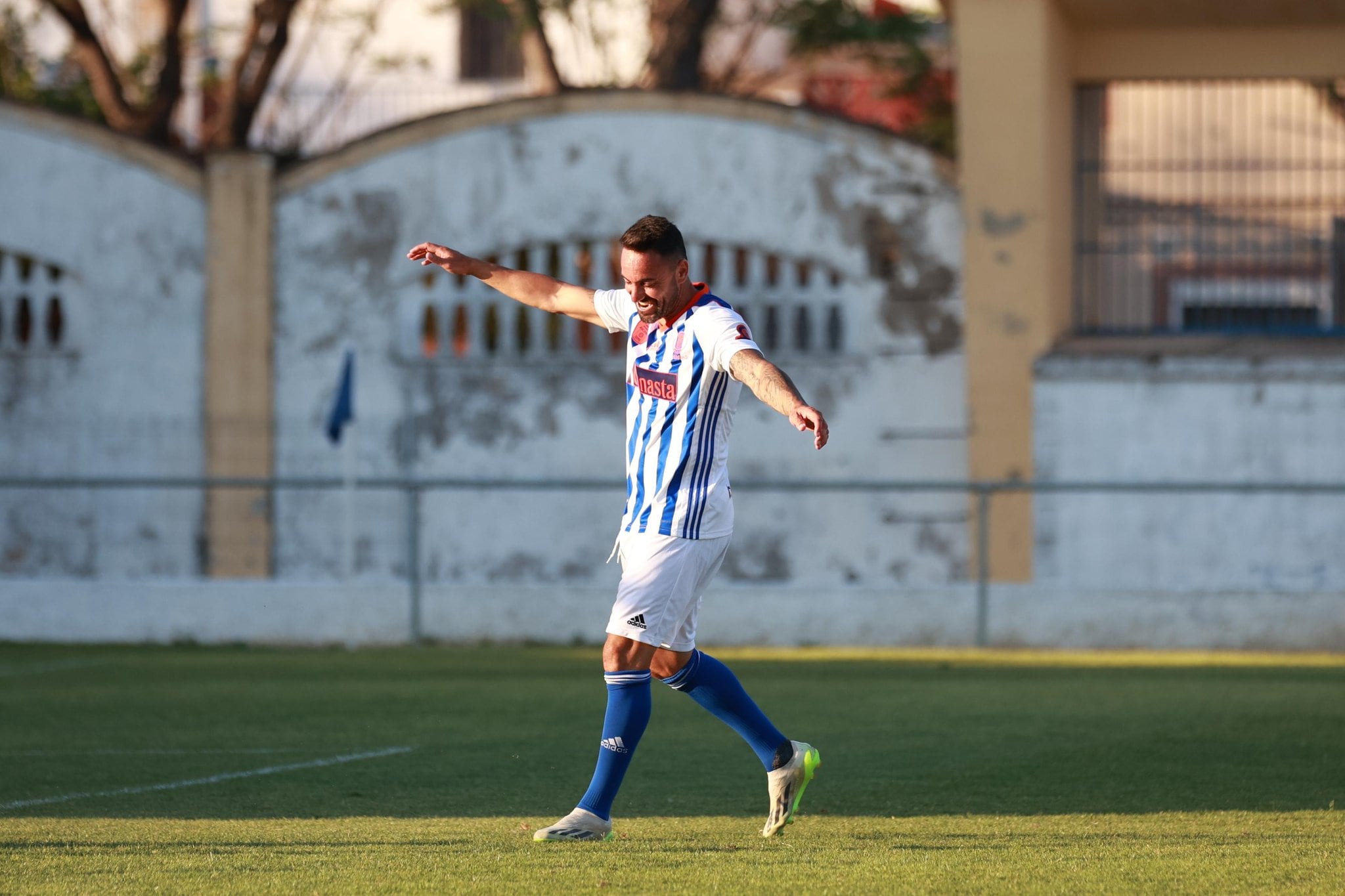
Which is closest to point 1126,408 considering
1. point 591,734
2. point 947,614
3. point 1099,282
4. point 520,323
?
point 1099,282

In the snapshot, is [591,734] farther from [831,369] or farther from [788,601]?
[831,369]

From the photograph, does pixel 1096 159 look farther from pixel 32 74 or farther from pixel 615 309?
pixel 32 74

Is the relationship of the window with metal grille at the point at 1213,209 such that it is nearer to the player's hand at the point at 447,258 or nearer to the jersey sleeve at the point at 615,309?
the player's hand at the point at 447,258

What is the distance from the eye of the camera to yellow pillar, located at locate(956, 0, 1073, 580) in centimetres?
1581

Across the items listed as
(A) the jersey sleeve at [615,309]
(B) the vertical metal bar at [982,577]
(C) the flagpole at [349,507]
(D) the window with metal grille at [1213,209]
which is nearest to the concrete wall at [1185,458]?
(D) the window with metal grille at [1213,209]

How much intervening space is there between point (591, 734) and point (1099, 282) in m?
9.38

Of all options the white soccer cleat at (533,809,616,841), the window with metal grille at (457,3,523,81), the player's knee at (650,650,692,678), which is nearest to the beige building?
the player's knee at (650,650,692,678)

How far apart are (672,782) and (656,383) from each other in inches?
76.7

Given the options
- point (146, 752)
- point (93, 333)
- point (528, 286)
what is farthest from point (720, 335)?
point (93, 333)

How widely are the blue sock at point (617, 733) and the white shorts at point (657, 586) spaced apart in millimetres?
151

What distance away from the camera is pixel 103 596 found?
14883 mm

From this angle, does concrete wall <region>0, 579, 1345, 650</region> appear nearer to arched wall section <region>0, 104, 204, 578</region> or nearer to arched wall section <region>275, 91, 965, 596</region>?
arched wall section <region>275, 91, 965, 596</region>

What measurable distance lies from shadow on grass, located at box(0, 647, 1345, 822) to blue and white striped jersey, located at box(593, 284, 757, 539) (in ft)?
3.72

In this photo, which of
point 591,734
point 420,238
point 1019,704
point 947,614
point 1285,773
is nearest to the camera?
point 1285,773
